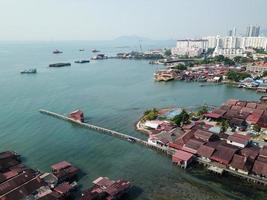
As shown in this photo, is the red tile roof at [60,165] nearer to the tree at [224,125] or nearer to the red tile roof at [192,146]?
the red tile roof at [192,146]

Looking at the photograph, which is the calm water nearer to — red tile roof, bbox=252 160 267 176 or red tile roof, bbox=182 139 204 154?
red tile roof, bbox=252 160 267 176

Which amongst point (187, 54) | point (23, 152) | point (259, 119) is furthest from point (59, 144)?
point (187, 54)

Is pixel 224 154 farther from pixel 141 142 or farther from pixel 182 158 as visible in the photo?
pixel 141 142

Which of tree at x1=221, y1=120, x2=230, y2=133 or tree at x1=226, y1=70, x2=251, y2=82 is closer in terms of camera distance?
tree at x1=221, y1=120, x2=230, y2=133

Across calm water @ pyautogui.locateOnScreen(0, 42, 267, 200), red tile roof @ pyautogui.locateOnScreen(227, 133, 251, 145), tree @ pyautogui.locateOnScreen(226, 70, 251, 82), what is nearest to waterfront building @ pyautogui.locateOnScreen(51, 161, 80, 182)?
calm water @ pyautogui.locateOnScreen(0, 42, 267, 200)

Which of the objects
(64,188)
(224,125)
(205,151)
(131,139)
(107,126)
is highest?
(64,188)

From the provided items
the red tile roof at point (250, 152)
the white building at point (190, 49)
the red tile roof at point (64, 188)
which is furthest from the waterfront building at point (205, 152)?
the white building at point (190, 49)

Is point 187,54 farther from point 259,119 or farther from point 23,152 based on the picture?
point 23,152

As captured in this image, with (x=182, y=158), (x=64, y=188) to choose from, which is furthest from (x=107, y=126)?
(x=64, y=188)
